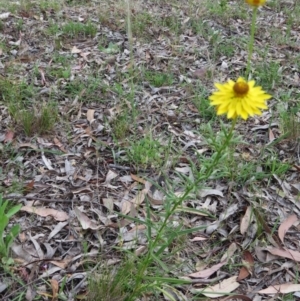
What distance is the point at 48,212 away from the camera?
2.01 metres

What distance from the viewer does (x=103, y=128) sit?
2.60 meters

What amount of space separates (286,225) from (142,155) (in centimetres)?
80

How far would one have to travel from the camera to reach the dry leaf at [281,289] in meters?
1.76

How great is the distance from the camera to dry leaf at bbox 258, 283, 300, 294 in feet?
5.78

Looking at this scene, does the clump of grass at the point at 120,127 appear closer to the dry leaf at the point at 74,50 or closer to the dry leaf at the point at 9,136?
the dry leaf at the point at 9,136

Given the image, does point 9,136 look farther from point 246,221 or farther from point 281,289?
point 281,289

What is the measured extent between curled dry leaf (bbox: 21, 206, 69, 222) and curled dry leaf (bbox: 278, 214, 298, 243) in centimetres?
98

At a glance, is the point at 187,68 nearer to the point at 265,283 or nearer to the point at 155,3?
the point at 155,3

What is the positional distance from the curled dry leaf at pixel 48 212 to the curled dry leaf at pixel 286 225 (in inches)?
38.5

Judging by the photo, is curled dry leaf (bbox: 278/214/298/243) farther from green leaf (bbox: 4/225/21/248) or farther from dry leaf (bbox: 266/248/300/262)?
green leaf (bbox: 4/225/21/248)

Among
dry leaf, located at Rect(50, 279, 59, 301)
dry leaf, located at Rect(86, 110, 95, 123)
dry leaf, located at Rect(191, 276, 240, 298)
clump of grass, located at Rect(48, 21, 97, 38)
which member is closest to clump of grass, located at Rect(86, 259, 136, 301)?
dry leaf, located at Rect(50, 279, 59, 301)

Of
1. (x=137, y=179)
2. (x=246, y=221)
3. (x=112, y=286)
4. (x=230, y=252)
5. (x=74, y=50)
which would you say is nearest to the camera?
(x=112, y=286)

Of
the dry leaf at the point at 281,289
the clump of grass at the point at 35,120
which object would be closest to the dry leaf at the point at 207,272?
the dry leaf at the point at 281,289

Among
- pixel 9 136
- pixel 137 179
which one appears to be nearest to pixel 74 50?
pixel 9 136
